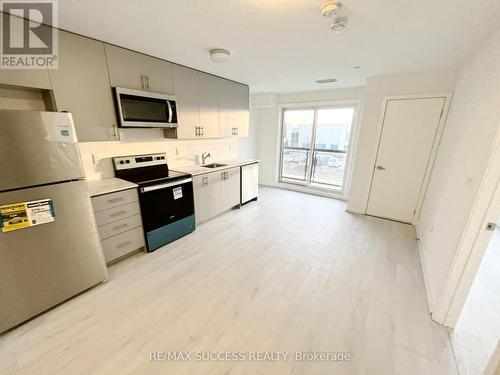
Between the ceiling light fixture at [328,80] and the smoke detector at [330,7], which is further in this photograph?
the ceiling light fixture at [328,80]

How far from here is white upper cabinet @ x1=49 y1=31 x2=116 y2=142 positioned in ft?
6.15

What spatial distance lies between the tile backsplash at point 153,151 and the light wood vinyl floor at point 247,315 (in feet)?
3.94

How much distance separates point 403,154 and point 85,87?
438 centimetres

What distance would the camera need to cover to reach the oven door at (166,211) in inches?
96.3

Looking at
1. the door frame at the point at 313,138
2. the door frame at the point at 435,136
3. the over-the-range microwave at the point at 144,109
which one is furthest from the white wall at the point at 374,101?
the over-the-range microwave at the point at 144,109

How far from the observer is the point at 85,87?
203 cm

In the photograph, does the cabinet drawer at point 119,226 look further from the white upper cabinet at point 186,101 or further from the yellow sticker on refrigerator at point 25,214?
the white upper cabinet at point 186,101

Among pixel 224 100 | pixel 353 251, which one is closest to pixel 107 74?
pixel 224 100

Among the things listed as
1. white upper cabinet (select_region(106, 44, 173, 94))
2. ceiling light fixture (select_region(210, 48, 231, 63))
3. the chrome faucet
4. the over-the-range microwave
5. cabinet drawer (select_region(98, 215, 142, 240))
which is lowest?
cabinet drawer (select_region(98, 215, 142, 240))

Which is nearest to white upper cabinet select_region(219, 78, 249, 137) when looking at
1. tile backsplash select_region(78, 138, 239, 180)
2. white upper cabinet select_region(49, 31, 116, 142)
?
tile backsplash select_region(78, 138, 239, 180)

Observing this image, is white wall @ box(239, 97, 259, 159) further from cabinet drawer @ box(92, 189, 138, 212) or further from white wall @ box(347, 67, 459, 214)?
cabinet drawer @ box(92, 189, 138, 212)

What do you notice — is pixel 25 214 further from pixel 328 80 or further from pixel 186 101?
pixel 328 80

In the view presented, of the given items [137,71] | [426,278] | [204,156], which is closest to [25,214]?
[137,71]

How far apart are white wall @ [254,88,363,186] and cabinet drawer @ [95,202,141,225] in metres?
3.71
